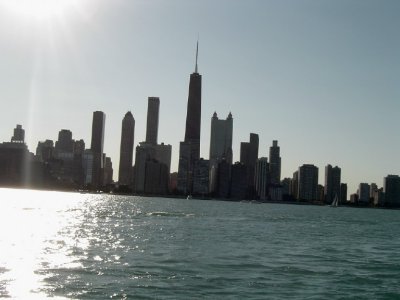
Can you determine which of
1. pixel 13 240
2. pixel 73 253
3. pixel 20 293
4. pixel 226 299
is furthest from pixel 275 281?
pixel 13 240

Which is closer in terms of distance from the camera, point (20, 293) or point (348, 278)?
point (20, 293)

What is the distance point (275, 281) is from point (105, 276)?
411 inches

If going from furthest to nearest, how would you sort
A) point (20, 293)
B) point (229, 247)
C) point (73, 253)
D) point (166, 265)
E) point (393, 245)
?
point (393, 245) < point (229, 247) < point (73, 253) < point (166, 265) < point (20, 293)

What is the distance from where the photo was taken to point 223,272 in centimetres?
4025

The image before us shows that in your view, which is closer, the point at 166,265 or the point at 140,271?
the point at 140,271

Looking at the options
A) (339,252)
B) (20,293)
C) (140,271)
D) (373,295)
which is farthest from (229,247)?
(20,293)

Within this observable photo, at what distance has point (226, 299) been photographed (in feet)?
102

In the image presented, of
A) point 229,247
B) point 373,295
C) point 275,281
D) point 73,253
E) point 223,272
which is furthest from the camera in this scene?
point 229,247

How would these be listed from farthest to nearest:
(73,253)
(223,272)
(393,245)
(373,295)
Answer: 1. (393,245)
2. (73,253)
3. (223,272)
4. (373,295)

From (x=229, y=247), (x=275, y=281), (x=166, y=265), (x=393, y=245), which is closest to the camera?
(x=275, y=281)

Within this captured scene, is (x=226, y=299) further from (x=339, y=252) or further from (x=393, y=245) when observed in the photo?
(x=393, y=245)

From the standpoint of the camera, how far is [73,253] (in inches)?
1930

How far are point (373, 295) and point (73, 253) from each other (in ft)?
80.2

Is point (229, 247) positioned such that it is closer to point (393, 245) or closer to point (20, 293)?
point (393, 245)
